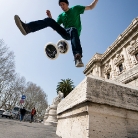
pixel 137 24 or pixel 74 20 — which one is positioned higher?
pixel 137 24

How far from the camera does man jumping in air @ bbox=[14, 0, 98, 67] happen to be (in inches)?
97.4

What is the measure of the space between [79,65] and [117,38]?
24.2m

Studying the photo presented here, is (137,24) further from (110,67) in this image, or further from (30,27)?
(30,27)

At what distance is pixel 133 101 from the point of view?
1.46m

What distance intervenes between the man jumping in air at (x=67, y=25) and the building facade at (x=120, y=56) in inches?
675

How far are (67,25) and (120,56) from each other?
71.4 feet

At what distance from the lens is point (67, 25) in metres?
2.89

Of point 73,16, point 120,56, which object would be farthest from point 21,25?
point 120,56

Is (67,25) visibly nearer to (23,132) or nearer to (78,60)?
(78,60)

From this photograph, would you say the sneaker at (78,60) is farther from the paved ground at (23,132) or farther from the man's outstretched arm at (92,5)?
the paved ground at (23,132)

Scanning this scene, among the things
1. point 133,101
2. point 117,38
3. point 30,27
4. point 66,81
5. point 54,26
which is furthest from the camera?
point 66,81

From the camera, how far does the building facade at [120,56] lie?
63.6 feet

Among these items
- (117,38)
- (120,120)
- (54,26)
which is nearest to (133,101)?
(120,120)

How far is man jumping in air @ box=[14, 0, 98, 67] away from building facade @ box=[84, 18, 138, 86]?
56.3ft
